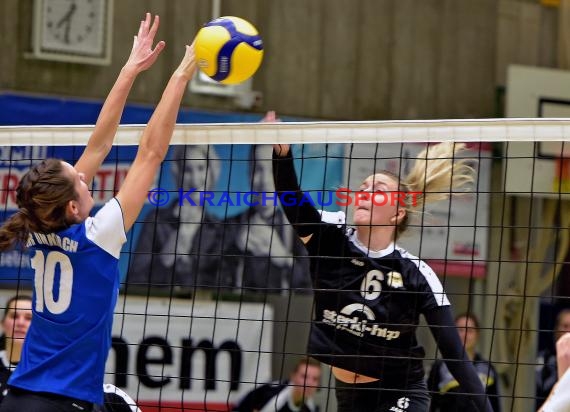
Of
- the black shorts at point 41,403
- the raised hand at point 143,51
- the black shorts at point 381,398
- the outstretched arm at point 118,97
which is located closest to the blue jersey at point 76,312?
the black shorts at point 41,403

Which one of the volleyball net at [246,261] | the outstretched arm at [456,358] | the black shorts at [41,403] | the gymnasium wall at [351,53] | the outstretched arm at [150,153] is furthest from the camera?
the gymnasium wall at [351,53]

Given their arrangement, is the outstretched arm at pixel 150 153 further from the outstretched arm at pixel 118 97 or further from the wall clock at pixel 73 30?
the wall clock at pixel 73 30

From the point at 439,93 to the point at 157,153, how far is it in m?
8.01

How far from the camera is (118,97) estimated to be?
4484 millimetres

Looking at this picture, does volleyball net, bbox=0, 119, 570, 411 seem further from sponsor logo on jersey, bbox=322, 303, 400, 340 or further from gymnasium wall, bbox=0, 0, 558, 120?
sponsor logo on jersey, bbox=322, 303, 400, 340

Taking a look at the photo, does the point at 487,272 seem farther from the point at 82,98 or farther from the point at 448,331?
the point at 448,331

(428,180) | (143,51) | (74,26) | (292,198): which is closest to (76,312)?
(143,51)

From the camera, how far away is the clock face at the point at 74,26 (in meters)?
9.84

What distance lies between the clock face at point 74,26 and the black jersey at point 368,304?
4804 millimetres

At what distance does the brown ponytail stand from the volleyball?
1.03m

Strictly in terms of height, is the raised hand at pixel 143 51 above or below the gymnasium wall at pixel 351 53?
below

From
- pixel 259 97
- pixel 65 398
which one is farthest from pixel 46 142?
pixel 259 97

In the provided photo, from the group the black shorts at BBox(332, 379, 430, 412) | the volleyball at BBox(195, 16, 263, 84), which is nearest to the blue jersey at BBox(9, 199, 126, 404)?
the volleyball at BBox(195, 16, 263, 84)

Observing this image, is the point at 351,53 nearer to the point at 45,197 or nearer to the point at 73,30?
the point at 73,30
